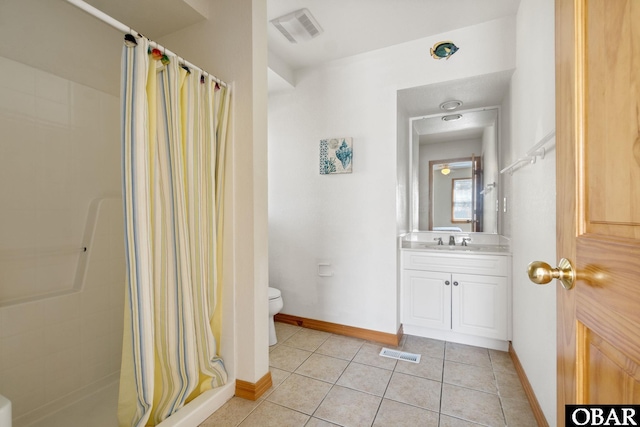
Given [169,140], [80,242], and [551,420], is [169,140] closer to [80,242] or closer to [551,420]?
[80,242]

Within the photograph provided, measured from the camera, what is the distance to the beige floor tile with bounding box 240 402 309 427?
1.42 metres

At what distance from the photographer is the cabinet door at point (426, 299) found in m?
2.33

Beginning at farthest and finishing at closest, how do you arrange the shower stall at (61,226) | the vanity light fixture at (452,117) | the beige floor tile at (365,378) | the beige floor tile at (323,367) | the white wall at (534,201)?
the vanity light fixture at (452,117) < the beige floor tile at (323,367) < the beige floor tile at (365,378) < the shower stall at (61,226) < the white wall at (534,201)

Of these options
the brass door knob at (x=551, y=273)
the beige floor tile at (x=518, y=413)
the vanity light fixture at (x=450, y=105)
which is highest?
the vanity light fixture at (x=450, y=105)

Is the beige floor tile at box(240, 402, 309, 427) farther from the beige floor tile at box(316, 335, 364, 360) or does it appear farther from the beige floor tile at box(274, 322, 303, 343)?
the beige floor tile at box(274, 322, 303, 343)

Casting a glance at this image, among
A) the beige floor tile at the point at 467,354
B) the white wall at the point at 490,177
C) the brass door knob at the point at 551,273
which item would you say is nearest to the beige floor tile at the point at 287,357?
the beige floor tile at the point at 467,354

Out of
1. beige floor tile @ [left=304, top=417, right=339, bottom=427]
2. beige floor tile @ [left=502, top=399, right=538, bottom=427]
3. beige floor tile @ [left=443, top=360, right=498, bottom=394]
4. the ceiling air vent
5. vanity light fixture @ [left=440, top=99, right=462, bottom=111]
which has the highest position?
the ceiling air vent

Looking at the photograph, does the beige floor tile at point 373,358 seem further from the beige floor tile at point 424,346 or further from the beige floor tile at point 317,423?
the beige floor tile at point 317,423

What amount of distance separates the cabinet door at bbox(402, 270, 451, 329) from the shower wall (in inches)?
86.5

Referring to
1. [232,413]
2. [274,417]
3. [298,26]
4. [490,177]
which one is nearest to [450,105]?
[490,177]

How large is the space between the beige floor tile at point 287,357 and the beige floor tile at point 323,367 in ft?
0.16

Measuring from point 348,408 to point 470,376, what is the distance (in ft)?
2.96

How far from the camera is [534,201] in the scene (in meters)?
1.57

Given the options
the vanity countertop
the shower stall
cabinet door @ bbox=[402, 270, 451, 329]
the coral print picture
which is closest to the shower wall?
the shower stall
